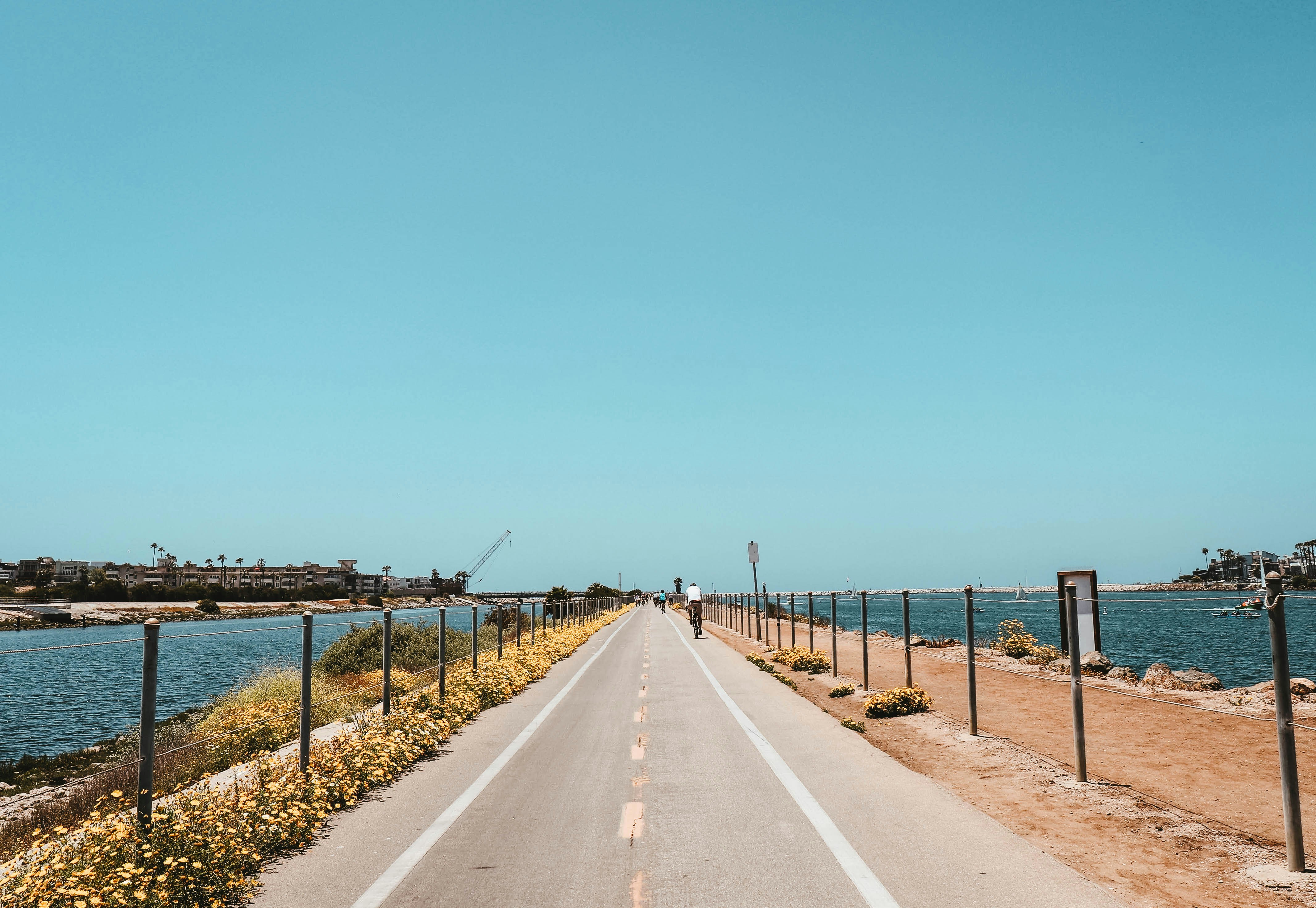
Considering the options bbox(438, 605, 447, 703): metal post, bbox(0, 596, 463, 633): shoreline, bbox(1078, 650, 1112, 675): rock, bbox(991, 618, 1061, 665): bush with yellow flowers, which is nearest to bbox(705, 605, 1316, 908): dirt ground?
bbox(1078, 650, 1112, 675): rock

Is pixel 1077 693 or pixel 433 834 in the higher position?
pixel 1077 693

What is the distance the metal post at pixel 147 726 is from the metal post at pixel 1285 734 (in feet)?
25.5

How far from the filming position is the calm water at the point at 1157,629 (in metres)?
28.3

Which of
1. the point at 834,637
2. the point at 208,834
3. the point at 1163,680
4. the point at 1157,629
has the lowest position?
the point at 1157,629

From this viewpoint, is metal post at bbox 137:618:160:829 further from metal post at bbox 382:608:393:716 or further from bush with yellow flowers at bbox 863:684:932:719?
bush with yellow flowers at bbox 863:684:932:719

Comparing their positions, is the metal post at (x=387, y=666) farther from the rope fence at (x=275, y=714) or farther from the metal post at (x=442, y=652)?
the metal post at (x=442, y=652)

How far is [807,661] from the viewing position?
21297mm

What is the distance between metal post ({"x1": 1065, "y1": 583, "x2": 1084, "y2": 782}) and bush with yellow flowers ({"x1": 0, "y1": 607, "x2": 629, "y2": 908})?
7.08m

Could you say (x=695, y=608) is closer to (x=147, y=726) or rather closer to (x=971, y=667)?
(x=971, y=667)

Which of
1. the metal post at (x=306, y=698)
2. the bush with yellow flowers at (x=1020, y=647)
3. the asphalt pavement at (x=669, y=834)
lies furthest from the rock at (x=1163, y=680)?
the metal post at (x=306, y=698)

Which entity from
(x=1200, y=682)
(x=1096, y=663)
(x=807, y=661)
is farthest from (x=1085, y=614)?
(x=807, y=661)

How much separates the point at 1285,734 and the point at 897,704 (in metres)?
7.99

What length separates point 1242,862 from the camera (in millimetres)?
6152

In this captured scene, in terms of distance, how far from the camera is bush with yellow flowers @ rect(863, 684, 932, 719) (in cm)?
1352
